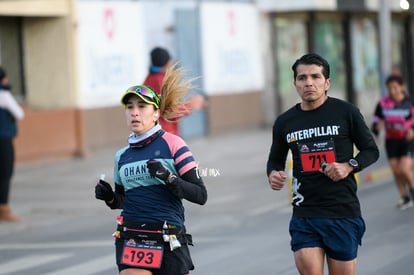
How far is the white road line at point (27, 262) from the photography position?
35.0 feet

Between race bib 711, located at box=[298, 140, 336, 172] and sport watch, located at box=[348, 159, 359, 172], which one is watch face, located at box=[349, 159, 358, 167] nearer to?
sport watch, located at box=[348, 159, 359, 172]

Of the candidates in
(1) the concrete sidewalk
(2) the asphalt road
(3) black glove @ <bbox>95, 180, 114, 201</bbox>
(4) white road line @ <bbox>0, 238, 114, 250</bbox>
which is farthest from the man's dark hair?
(4) white road line @ <bbox>0, 238, 114, 250</bbox>

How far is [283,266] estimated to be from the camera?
395 inches

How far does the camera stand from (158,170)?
19.8 feet

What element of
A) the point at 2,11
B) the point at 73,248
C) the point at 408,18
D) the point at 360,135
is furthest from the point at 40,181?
the point at 408,18

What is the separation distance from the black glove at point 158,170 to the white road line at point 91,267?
171 inches

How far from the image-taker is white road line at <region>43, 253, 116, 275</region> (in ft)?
33.6

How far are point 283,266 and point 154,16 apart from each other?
48.2ft

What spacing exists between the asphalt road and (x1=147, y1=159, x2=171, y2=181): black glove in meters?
0.55

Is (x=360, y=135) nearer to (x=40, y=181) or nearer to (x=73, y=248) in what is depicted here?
(x=73, y=248)

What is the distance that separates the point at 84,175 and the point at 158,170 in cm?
1313

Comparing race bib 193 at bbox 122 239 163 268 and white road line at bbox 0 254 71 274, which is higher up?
race bib 193 at bbox 122 239 163 268

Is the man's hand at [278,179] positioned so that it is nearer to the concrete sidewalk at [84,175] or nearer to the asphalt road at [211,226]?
the asphalt road at [211,226]

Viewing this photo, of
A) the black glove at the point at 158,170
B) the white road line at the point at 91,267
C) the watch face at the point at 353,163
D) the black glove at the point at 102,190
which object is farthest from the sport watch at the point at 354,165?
A: the white road line at the point at 91,267
